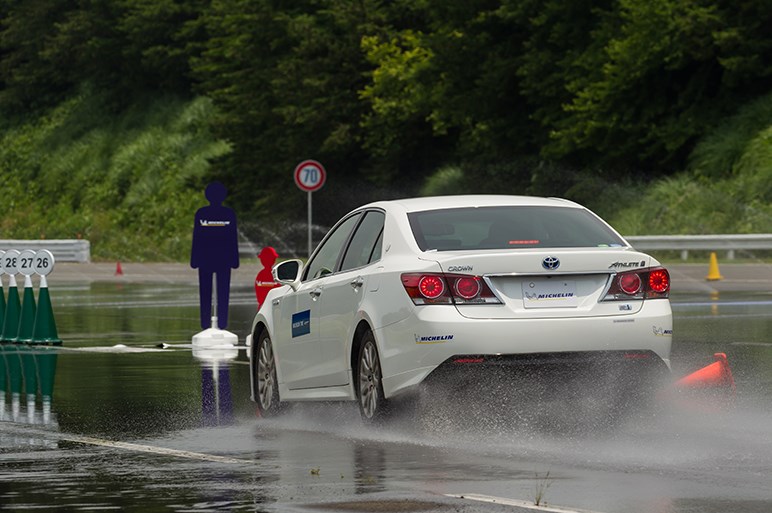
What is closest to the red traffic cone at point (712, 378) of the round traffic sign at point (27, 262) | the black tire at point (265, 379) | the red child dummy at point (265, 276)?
the black tire at point (265, 379)

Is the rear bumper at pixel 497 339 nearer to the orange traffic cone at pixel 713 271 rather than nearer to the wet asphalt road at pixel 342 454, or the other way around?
the wet asphalt road at pixel 342 454

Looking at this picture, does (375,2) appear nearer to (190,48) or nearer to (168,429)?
(190,48)

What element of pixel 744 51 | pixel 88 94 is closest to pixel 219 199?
pixel 744 51

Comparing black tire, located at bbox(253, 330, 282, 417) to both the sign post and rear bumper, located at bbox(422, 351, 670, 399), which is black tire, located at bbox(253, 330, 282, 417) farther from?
the sign post

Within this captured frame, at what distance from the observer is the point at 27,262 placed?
2291 centimetres

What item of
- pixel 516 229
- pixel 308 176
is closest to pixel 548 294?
pixel 516 229

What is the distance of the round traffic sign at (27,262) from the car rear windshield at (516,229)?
35.2 feet

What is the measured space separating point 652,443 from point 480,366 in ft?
3.68

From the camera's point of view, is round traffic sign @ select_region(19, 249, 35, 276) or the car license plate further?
round traffic sign @ select_region(19, 249, 35, 276)

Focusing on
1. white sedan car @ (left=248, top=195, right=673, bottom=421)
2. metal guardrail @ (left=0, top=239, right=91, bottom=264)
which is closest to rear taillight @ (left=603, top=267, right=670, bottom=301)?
white sedan car @ (left=248, top=195, right=673, bottom=421)

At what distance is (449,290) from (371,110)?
171ft

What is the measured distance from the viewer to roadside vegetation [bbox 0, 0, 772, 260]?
4869 centimetres

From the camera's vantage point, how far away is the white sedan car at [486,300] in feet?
38.7

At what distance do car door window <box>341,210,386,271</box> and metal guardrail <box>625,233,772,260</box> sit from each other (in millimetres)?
27368
